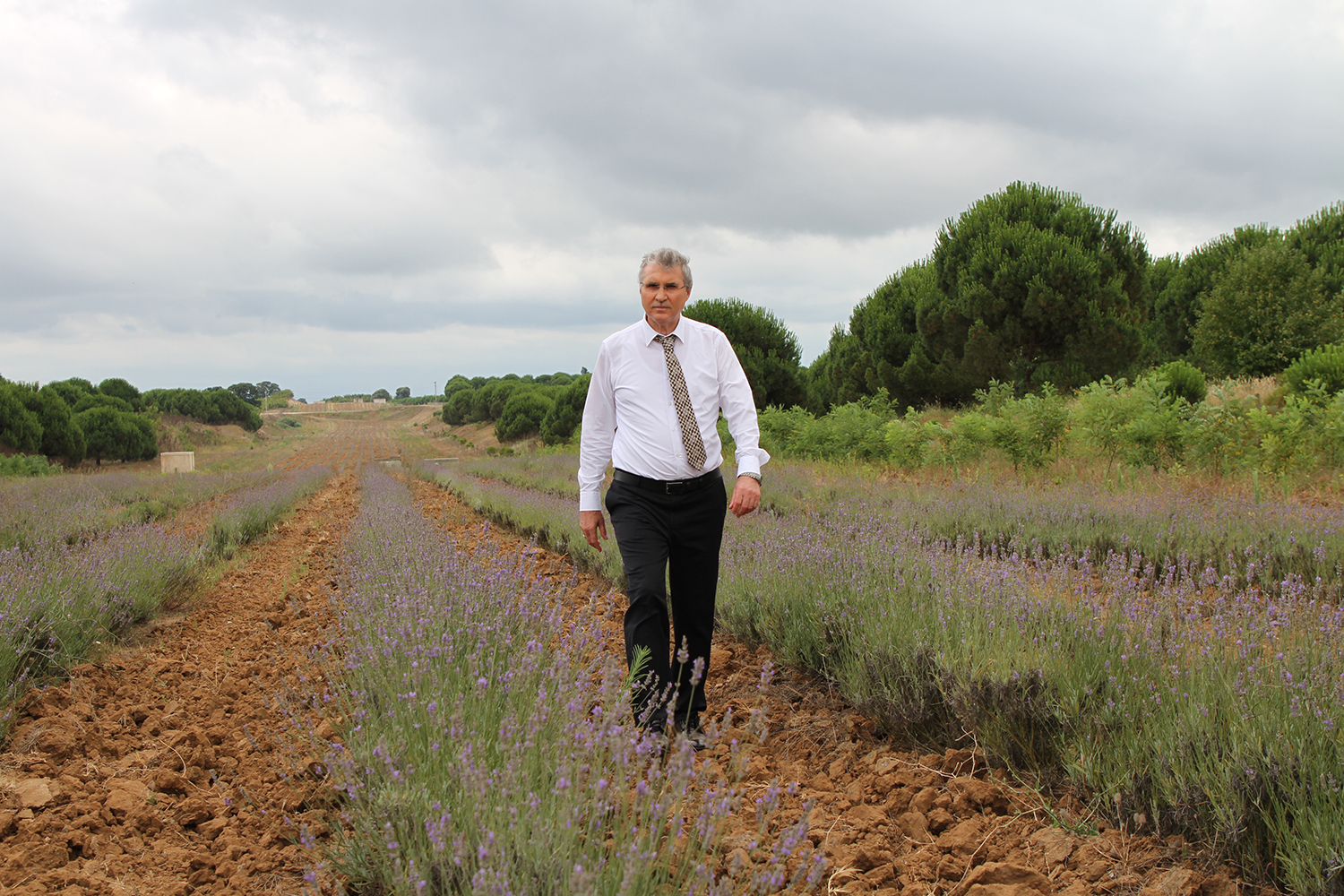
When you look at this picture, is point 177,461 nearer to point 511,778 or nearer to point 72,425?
point 72,425

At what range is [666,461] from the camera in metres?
2.96

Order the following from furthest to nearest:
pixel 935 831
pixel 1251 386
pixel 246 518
Result: pixel 1251 386 < pixel 246 518 < pixel 935 831

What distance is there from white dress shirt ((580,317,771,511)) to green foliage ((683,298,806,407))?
21793 millimetres

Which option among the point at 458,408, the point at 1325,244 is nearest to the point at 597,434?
the point at 1325,244

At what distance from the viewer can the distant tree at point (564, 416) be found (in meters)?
37.1

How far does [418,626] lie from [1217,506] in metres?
6.25

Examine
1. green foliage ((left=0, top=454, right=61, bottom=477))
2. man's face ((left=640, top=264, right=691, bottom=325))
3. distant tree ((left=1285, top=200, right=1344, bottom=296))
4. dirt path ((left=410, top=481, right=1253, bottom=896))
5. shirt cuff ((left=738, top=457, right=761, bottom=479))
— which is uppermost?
distant tree ((left=1285, top=200, right=1344, bottom=296))

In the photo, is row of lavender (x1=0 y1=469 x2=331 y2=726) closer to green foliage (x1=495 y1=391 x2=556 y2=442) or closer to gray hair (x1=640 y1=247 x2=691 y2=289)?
gray hair (x1=640 y1=247 x2=691 y2=289)

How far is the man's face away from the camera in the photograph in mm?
2967

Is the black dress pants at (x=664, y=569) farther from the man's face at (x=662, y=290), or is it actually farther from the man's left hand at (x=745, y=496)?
the man's face at (x=662, y=290)

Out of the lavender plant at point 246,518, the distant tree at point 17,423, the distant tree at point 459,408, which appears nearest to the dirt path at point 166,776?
the lavender plant at point 246,518

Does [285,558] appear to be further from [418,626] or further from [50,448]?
[50,448]

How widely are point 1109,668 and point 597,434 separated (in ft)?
6.85

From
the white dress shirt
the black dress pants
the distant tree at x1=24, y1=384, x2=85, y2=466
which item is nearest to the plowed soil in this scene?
the black dress pants
